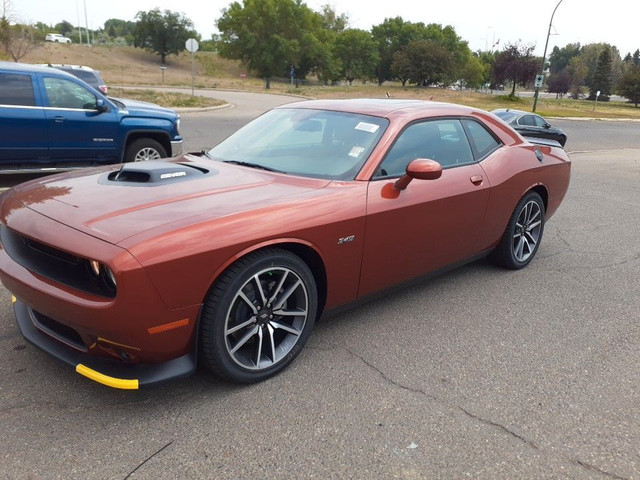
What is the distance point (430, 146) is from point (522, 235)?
1.61 meters

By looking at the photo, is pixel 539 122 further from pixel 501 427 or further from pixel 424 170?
pixel 501 427

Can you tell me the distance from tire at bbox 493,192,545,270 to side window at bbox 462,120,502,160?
61cm

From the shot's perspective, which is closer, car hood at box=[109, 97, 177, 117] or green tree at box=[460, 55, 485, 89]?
car hood at box=[109, 97, 177, 117]

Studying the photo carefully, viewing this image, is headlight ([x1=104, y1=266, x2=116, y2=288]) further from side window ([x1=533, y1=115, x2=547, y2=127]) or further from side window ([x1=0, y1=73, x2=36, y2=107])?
side window ([x1=533, y1=115, x2=547, y2=127])

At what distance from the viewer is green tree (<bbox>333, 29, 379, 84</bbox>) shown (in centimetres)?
8900

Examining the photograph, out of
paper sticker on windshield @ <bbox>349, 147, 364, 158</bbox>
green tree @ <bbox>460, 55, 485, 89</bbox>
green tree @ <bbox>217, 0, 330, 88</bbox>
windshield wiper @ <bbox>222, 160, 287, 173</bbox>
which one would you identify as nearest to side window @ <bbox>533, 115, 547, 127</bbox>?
paper sticker on windshield @ <bbox>349, 147, 364, 158</bbox>

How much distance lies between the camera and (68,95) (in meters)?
7.54

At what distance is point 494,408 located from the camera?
2818 mm

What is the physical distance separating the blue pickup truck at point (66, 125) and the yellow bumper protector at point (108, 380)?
568 cm

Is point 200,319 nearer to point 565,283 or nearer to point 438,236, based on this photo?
point 438,236

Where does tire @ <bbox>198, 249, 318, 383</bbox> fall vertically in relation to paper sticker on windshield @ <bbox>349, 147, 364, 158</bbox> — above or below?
below

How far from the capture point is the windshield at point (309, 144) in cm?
349

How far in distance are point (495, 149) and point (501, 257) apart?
39.0 inches

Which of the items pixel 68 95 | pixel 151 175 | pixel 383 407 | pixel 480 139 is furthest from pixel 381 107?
pixel 68 95
